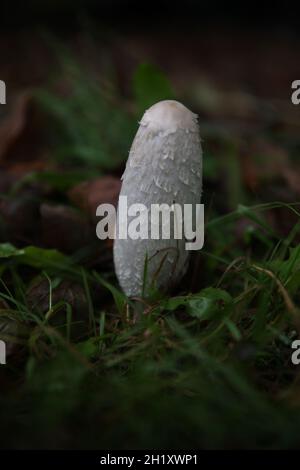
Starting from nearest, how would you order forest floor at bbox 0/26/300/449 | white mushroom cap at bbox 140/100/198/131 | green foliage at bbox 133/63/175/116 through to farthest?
1. forest floor at bbox 0/26/300/449
2. white mushroom cap at bbox 140/100/198/131
3. green foliage at bbox 133/63/175/116

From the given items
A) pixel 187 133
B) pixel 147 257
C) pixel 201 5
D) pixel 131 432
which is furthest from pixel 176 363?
pixel 201 5

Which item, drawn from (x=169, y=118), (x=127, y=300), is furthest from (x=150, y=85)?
(x=127, y=300)

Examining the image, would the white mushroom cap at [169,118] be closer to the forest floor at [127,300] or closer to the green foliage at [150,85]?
the forest floor at [127,300]

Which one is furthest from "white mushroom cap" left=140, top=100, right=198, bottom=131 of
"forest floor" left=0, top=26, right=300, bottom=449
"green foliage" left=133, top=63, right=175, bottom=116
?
"green foliage" left=133, top=63, right=175, bottom=116

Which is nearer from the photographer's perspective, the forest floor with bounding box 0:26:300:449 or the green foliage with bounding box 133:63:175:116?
the forest floor with bounding box 0:26:300:449

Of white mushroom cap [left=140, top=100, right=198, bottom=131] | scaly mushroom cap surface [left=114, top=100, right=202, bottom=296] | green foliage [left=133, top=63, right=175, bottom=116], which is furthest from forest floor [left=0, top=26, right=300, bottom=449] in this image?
white mushroom cap [left=140, top=100, right=198, bottom=131]

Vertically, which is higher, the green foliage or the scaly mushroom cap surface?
the green foliage

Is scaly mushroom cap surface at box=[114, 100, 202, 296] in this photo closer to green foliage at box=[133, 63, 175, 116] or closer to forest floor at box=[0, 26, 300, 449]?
forest floor at box=[0, 26, 300, 449]

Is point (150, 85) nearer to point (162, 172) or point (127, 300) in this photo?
point (162, 172)

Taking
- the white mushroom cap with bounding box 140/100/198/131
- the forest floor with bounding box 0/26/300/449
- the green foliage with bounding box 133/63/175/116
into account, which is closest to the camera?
the forest floor with bounding box 0/26/300/449

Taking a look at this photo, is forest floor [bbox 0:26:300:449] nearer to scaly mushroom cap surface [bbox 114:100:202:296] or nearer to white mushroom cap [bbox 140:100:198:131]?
scaly mushroom cap surface [bbox 114:100:202:296]
